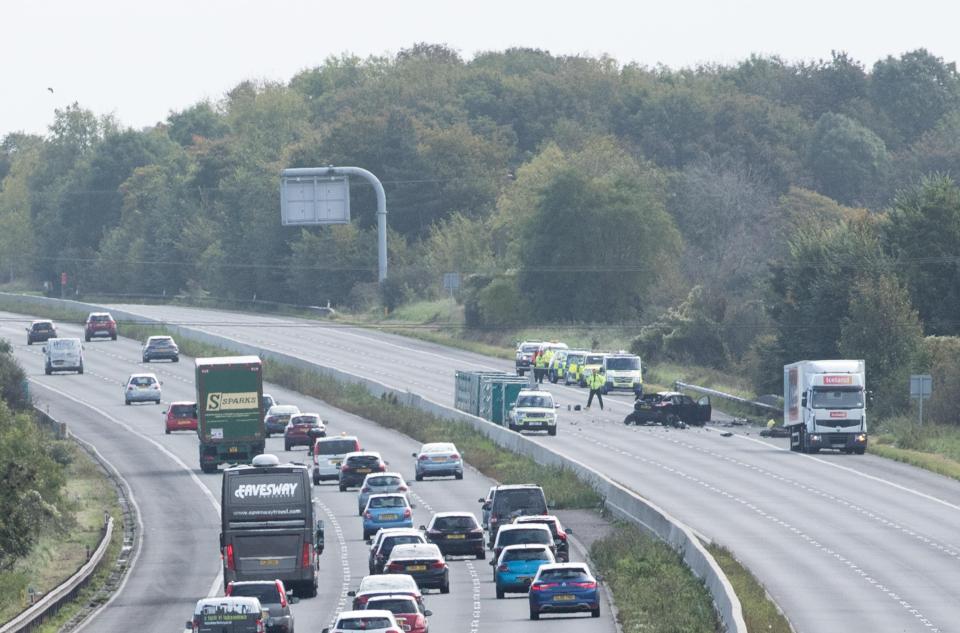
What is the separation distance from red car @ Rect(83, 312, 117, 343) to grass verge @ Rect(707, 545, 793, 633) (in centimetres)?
7779

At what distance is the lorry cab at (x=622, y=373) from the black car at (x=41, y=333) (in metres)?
40.8

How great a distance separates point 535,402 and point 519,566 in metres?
35.1

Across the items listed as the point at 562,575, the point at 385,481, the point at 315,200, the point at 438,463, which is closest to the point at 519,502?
the point at 385,481

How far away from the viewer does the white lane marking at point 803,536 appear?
38656 millimetres

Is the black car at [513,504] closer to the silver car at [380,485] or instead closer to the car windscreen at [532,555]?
the silver car at [380,485]

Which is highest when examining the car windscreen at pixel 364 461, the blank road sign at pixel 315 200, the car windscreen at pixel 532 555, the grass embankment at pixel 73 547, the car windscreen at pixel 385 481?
the blank road sign at pixel 315 200

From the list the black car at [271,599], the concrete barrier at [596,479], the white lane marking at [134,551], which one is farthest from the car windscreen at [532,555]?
the white lane marking at [134,551]

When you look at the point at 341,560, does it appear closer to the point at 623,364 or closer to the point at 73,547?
the point at 73,547

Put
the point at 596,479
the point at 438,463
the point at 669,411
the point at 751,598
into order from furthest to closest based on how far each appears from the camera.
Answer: the point at 669,411, the point at 438,463, the point at 596,479, the point at 751,598

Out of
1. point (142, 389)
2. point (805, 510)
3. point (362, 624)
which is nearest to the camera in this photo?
point (362, 624)

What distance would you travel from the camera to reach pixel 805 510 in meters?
56.0

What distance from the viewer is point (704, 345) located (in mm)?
107625

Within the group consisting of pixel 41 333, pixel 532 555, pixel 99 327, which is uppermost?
pixel 99 327

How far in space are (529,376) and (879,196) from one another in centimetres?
8066
